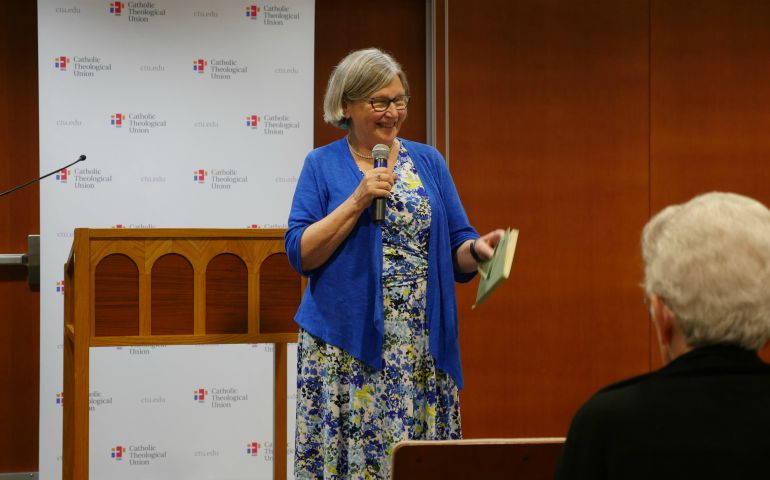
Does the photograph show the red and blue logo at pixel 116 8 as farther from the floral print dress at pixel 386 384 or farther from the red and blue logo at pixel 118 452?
the floral print dress at pixel 386 384

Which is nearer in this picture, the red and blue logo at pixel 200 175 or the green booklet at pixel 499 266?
the green booklet at pixel 499 266

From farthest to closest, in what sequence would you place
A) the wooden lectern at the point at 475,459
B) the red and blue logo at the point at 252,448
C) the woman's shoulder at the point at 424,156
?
the red and blue logo at the point at 252,448
the woman's shoulder at the point at 424,156
the wooden lectern at the point at 475,459

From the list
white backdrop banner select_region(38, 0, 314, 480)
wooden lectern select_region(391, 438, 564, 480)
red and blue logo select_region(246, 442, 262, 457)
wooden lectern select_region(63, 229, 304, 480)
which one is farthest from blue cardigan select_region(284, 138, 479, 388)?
red and blue logo select_region(246, 442, 262, 457)

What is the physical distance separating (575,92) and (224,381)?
2.45 m

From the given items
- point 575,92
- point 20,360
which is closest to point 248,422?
point 20,360

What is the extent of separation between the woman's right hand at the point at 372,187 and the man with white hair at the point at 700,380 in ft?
3.92

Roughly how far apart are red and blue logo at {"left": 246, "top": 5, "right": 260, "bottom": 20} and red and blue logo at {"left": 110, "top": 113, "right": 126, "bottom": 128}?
80cm

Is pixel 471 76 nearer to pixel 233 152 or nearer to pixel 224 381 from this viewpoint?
pixel 233 152

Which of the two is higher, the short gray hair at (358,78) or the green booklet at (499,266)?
the short gray hair at (358,78)

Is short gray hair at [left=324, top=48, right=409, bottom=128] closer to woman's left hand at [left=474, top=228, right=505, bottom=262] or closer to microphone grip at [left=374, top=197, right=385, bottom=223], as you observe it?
microphone grip at [left=374, top=197, right=385, bottom=223]

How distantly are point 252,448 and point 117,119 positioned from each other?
1732mm

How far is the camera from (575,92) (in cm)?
516

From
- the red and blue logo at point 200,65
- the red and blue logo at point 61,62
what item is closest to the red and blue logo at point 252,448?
the red and blue logo at point 200,65

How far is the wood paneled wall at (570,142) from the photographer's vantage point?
510 centimetres
